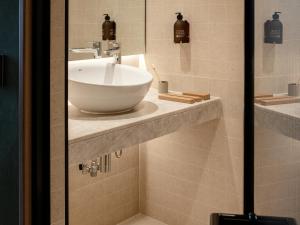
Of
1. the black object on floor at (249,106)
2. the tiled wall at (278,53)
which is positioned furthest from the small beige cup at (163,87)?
the tiled wall at (278,53)

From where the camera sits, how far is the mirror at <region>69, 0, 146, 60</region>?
2342 millimetres

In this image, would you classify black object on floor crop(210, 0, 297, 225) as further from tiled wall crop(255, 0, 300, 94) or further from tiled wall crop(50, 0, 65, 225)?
tiled wall crop(50, 0, 65, 225)

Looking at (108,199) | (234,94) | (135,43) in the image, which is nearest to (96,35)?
(135,43)

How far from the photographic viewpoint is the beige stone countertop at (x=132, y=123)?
168 cm

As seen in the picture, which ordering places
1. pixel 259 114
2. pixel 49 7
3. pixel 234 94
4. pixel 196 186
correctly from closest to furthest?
pixel 49 7, pixel 259 114, pixel 234 94, pixel 196 186

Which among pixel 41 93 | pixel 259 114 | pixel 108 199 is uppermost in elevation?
pixel 41 93

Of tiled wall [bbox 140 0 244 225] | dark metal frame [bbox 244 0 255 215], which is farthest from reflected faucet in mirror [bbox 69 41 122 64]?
dark metal frame [bbox 244 0 255 215]

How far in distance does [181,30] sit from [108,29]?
1.59ft

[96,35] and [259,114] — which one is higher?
[96,35]

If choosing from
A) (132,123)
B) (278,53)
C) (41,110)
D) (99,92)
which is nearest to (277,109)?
(278,53)

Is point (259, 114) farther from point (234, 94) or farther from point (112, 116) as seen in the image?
point (112, 116)

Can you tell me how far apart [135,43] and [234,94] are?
33.2 inches

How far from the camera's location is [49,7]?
131 cm

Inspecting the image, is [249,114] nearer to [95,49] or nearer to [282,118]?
[282,118]
